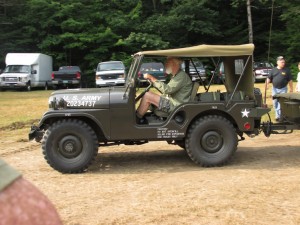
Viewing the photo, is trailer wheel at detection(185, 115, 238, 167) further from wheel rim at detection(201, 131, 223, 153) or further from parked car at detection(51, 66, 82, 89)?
parked car at detection(51, 66, 82, 89)

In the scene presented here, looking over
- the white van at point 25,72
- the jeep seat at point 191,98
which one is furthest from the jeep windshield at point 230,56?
the white van at point 25,72

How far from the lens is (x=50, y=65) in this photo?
33.9 metres

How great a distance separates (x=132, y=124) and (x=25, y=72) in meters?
23.1

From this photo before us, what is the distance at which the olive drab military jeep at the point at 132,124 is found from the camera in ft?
23.2

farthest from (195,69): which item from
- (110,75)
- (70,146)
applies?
(110,75)

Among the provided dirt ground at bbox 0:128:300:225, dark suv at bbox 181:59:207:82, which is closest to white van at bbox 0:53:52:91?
dirt ground at bbox 0:128:300:225

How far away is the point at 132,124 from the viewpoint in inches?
285

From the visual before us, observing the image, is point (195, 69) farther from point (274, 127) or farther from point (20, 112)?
point (20, 112)

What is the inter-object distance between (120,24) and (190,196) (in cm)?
3141

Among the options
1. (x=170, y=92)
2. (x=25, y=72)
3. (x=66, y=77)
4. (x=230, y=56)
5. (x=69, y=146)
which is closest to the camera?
(x=69, y=146)

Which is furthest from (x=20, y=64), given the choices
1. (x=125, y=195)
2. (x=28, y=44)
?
(x=125, y=195)

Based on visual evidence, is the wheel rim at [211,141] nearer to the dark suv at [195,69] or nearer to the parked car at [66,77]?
the dark suv at [195,69]

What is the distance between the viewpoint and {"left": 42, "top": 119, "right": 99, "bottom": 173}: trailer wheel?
278 inches

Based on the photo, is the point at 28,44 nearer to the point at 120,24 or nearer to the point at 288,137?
the point at 120,24
